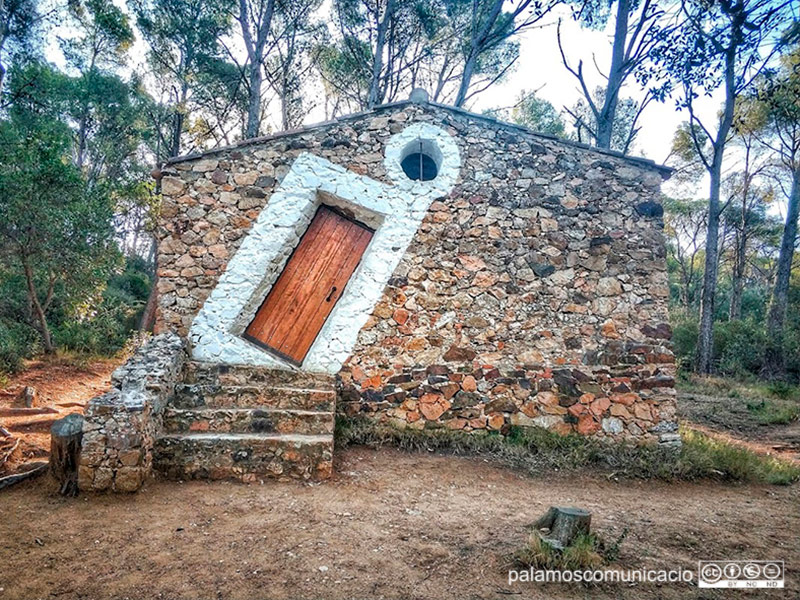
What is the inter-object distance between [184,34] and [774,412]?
16914 mm

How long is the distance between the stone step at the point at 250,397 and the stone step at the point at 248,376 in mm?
220

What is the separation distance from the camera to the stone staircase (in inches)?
144

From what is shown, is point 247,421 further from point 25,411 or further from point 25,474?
point 25,411

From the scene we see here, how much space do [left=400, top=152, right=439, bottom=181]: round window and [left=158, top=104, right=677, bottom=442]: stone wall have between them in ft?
1.46

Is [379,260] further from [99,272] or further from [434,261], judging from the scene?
[99,272]

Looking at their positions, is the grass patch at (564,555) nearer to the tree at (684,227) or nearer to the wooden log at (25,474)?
the wooden log at (25,474)

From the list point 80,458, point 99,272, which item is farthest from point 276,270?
point 99,272

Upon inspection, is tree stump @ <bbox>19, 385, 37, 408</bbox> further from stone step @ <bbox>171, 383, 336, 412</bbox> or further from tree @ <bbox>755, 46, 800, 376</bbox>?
tree @ <bbox>755, 46, 800, 376</bbox>

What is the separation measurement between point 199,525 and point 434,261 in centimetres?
353

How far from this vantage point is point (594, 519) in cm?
340

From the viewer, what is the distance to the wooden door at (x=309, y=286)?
206 inches

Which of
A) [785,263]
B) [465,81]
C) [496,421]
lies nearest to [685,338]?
[785,263]

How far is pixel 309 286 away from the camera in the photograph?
17.6ft

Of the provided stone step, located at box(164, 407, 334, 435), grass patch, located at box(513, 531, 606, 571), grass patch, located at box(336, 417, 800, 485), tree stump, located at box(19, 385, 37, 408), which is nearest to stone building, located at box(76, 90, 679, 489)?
grass patch, located at box(336, 417, 800, 485)
